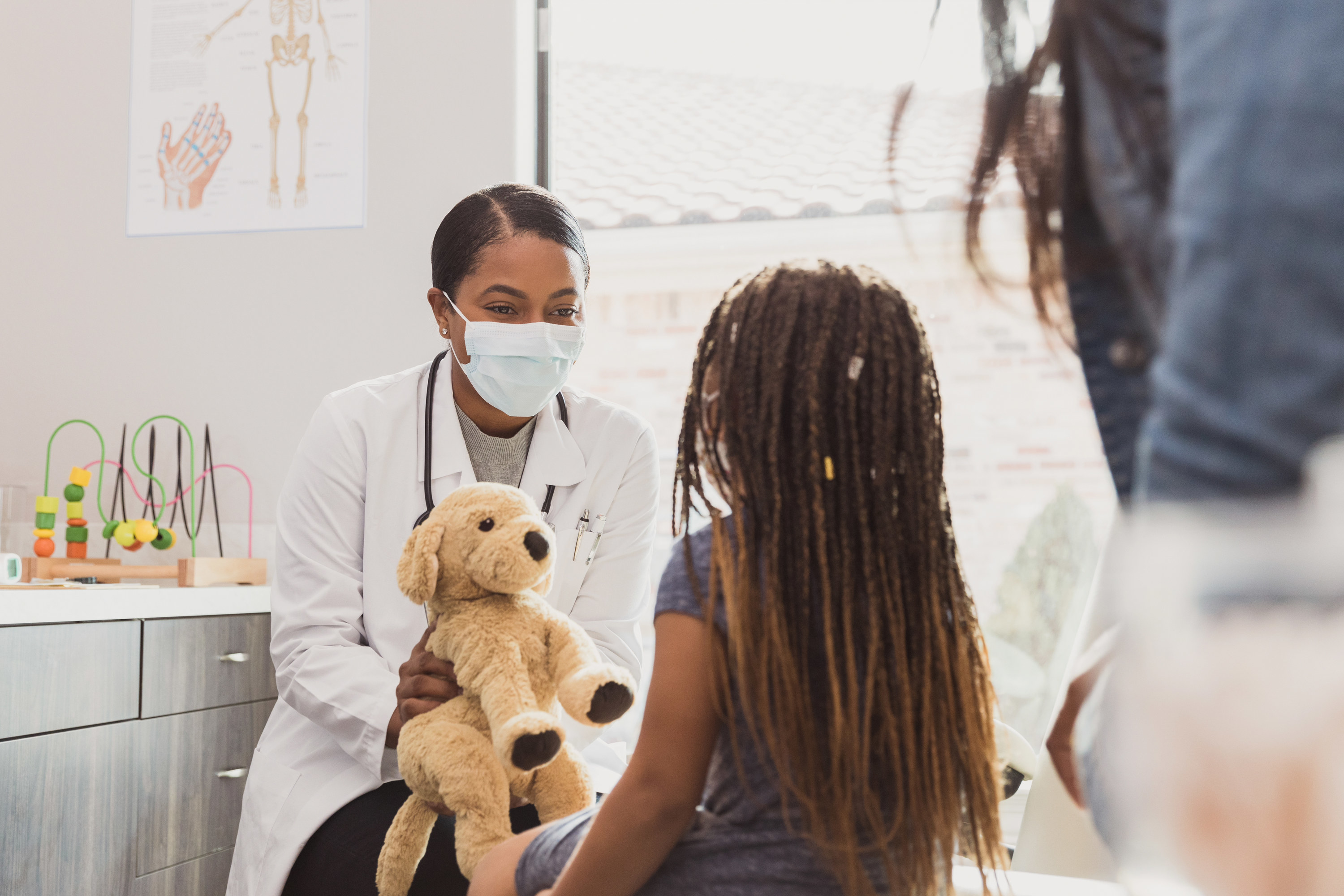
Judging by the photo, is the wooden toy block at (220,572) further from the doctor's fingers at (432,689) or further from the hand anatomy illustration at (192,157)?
the doctor's fingers at (432,689)

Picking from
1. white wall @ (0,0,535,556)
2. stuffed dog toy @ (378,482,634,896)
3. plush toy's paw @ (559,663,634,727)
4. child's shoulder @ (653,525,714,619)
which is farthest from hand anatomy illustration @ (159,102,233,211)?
child's shoulder @ (653,525,714,619)

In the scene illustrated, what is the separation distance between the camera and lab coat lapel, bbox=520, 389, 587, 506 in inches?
63.2

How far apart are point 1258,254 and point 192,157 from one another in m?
2.84

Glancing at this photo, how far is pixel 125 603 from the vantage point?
6.07 feet

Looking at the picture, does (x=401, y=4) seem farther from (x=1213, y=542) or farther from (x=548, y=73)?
(x=1213, y=542)

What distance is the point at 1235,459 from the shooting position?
33cm

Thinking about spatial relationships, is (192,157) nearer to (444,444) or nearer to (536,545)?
(444,444)

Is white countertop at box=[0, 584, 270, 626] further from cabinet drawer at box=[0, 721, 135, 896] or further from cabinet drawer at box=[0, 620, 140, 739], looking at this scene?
cabinet drawer at box=[0, 721, 135, 896]

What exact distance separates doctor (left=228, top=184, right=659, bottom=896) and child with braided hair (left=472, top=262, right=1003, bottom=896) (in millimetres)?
659

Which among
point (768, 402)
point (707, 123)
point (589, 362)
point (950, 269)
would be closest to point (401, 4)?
point (707, 123)

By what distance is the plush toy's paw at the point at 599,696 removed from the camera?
102 cm

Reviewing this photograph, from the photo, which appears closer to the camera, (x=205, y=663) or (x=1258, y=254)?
(x=1258, y=254)

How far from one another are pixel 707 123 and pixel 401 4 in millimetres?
909

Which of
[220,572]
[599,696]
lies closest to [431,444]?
[599,696]
